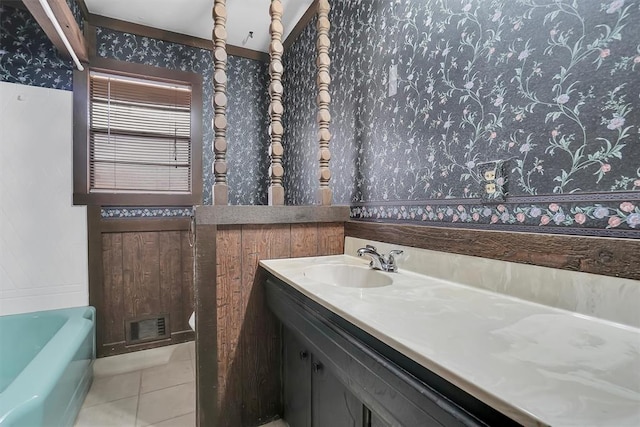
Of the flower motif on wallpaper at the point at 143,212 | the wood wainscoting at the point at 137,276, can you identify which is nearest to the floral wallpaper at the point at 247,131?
the flower motif on wallpaper at the point at 143,212

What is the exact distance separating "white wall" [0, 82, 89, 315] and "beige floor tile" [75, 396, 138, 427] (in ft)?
3.01

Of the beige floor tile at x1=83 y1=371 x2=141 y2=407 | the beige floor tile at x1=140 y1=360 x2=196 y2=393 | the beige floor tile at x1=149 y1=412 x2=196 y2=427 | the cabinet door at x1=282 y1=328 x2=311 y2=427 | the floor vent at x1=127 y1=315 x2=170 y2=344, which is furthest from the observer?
the floor vent at x1=127 y1=315 x2=170 y2=344

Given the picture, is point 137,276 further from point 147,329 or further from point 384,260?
point 384,260

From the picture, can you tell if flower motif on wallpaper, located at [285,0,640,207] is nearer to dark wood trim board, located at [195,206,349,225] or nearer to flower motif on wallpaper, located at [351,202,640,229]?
flower motif on wallpaper, located at [351,202,640,229]

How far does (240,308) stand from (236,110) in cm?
212

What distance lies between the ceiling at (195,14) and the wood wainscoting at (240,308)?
180 cm

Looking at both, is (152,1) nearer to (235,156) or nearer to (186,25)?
(186,25)

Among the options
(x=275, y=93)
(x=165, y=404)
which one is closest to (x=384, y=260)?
(x=275, y=93)

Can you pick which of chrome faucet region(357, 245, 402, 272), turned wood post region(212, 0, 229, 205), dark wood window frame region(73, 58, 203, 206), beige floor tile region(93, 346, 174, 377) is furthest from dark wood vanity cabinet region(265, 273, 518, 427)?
dark wood window frame region(73, 58, 203, 206)

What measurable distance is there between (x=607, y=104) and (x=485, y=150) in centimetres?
33

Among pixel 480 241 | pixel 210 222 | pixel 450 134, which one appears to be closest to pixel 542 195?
pixel 480 241

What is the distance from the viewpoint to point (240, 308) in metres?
1.52

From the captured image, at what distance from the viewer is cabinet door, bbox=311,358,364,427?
0.94 meters

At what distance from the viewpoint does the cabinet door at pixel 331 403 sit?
3.08ft
